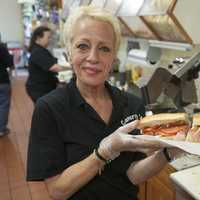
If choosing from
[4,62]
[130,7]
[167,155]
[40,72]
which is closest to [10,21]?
[4,62]

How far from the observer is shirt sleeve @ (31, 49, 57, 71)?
331 centimetres

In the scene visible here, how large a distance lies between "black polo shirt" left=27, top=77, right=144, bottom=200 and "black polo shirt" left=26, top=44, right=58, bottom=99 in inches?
88.6

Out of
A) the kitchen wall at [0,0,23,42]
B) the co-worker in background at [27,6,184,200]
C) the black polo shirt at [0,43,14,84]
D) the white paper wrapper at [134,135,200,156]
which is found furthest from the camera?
the kitchen wall at [0,0,23,42]

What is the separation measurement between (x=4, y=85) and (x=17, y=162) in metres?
1.13

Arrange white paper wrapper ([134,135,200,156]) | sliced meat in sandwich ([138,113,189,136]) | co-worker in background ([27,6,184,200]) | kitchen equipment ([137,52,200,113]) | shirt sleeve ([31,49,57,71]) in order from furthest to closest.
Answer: shirt sleeve ([31,49,57,71]) → kitchen equipment ([137,52,200,113]) → sliced meat in sandwich ([138,113,189,136]) → co-worker in background ([27,6,184,200]) → white paper wrapper ([134,135,200,156])

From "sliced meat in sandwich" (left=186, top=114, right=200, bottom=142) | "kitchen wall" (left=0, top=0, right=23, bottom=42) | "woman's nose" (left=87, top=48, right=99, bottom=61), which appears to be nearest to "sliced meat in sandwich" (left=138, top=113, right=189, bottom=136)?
"sliced meat in sandwich" (left=186, top=114, right=200, bottom=142)

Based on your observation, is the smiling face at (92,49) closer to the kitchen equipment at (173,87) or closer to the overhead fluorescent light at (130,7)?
the kitchen equipment at (173,87)

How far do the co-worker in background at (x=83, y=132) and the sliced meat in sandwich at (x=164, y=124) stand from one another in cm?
7

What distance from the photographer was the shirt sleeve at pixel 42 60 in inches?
130

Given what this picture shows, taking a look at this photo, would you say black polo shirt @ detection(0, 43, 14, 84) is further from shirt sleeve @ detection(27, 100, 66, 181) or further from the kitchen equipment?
shirt sleeve @ detection(27, 100, 66, 181)

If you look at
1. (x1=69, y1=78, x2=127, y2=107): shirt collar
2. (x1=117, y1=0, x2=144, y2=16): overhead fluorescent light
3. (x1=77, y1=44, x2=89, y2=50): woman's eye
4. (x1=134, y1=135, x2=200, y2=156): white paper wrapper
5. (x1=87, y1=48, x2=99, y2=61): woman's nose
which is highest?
(x1=117, y1=0, x2=144, y2=16): overhead fluorescent light

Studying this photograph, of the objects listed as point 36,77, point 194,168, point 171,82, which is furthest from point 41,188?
point 194,168

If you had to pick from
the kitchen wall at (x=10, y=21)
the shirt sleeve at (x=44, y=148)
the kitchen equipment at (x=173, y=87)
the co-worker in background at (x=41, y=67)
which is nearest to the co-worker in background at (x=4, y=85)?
the co-worker in background at (x=41, y=67)

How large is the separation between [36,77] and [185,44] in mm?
1873
